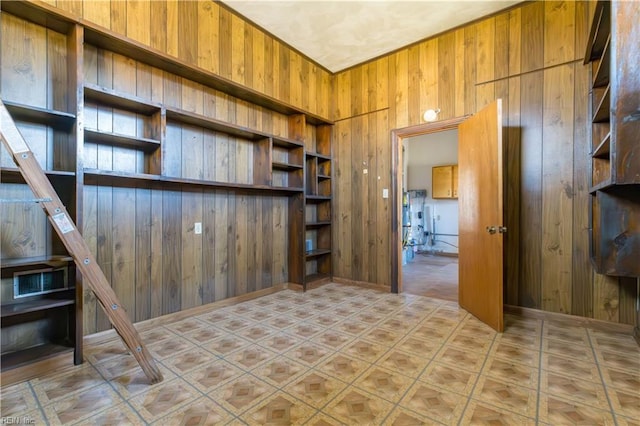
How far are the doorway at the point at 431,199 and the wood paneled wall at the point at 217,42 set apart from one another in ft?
11.2

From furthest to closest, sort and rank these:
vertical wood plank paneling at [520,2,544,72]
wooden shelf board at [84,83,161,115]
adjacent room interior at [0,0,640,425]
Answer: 1. vertical wood plank paneling at [520,2,544,72]
2. wooden shelf board at [84,83,161,115]
3. adjacent room interior at [0,0,640,425]

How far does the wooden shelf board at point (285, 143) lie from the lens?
11.3ft

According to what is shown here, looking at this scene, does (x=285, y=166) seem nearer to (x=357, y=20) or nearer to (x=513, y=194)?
(x=357, y=20)

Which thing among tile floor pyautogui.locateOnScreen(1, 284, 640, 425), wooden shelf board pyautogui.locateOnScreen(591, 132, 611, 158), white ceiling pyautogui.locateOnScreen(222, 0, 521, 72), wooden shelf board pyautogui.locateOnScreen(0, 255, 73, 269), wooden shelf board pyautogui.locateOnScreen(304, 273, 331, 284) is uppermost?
white ceiling pyautogui.locateOnScreen(222, 0, 521, 72)

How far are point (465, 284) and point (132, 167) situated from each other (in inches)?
135

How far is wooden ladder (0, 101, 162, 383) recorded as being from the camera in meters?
1.47

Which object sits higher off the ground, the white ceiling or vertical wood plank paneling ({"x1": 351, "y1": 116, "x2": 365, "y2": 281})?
the white ceiling

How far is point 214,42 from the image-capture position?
2.97 metres

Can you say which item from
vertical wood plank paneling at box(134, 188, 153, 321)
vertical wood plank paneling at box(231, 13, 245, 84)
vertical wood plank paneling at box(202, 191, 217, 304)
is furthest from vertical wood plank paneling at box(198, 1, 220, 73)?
vertical wood plank paneling at box(134, 188, 153, 321)

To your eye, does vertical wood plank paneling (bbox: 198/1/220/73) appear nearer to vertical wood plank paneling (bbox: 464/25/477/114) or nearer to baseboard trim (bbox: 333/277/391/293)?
vertical wood plank paneling (bbox: 464/25/477/114)

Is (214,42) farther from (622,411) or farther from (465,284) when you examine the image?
(622,411)

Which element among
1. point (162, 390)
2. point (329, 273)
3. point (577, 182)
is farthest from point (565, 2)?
point (162, 390)

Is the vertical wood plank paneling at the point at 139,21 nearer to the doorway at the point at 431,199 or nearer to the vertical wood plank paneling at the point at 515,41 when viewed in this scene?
the vertical wood plank paneling at the point at 515,41

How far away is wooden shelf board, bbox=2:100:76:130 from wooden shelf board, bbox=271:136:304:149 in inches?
72.4
